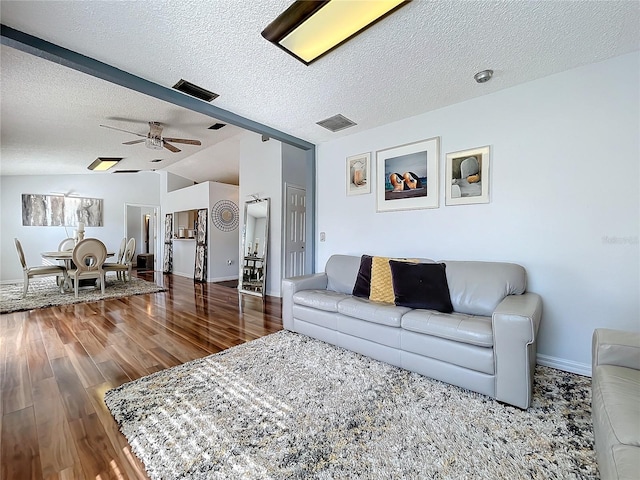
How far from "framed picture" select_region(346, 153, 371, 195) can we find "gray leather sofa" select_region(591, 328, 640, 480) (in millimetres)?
2577

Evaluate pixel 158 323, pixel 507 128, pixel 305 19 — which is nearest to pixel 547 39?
pixel 507 128

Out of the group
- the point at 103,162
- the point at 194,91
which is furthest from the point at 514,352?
the point at 103,162

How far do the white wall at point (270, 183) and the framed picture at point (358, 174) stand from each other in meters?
1.70

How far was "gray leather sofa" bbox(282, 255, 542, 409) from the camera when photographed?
1.67m

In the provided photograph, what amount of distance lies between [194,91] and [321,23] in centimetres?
145

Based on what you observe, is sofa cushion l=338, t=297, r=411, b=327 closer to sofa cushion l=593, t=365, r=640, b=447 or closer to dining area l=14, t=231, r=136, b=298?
sofa cushion l=593, t=365, r=640, b=447

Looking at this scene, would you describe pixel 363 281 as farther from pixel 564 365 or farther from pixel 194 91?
pixel 194 91

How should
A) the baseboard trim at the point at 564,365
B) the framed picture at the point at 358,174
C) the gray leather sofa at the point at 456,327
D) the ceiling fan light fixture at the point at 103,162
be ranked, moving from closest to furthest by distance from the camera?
1. the gray leather sofa at the point at 456,327
2. the baseboard trim at the point at 564,365
3. the framed picture at the point at 358,174
4. the ceiling fan light fixture at the point at 103,162

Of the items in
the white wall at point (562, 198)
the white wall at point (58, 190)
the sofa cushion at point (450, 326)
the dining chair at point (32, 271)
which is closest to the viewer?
the sofa cushion at point (450, 326)

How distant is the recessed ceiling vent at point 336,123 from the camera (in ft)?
10.3

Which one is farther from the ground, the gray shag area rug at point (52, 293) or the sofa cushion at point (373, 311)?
the sofa cushion at point (373, 311)

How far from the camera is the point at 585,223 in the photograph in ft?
7.13

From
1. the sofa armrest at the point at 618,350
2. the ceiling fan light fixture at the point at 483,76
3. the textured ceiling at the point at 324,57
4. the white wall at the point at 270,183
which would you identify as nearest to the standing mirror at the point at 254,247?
the white wall at the point at 270,183

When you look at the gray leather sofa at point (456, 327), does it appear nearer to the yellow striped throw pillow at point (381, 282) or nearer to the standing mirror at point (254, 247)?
the yellow striped throw pillow at point (381, 282)
